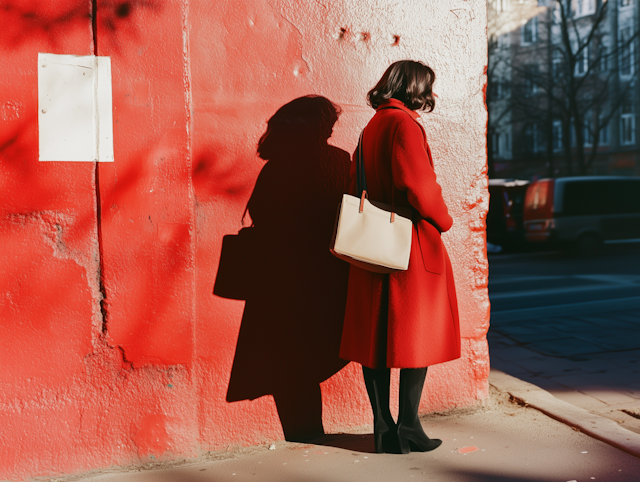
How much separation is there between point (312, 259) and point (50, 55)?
163 cm

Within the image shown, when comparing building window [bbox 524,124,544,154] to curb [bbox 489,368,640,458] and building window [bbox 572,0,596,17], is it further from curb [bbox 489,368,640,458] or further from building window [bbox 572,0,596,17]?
curb [bbox 489,368,640,458]

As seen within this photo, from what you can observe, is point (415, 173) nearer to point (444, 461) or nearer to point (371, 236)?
point (371, 236)

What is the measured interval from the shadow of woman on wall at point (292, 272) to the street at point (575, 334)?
5.91 ft

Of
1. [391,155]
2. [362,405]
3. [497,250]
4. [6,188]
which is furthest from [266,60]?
[497,250]

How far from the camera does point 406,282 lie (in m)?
2.84

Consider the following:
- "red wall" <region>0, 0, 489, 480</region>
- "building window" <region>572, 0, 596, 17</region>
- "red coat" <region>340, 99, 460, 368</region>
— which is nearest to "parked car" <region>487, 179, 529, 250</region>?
"red wall" <region>0, 0, 489, 480</region>

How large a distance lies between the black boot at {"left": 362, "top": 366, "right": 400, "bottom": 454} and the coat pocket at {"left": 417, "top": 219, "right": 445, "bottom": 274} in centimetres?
61

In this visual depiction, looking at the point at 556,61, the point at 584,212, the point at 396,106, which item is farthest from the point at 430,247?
the point at 556,61

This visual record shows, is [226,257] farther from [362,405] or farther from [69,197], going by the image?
[362,405]

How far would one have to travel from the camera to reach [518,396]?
3.86 m

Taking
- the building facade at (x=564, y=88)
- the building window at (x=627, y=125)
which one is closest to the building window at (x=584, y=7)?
the building facade at (x=564, y=88)

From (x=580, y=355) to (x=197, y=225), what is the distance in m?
3.64

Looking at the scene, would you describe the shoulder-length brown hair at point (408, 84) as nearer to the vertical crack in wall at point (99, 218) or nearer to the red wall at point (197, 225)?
the red wall at point (197, 225)

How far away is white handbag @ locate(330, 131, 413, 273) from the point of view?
2.64 metres
